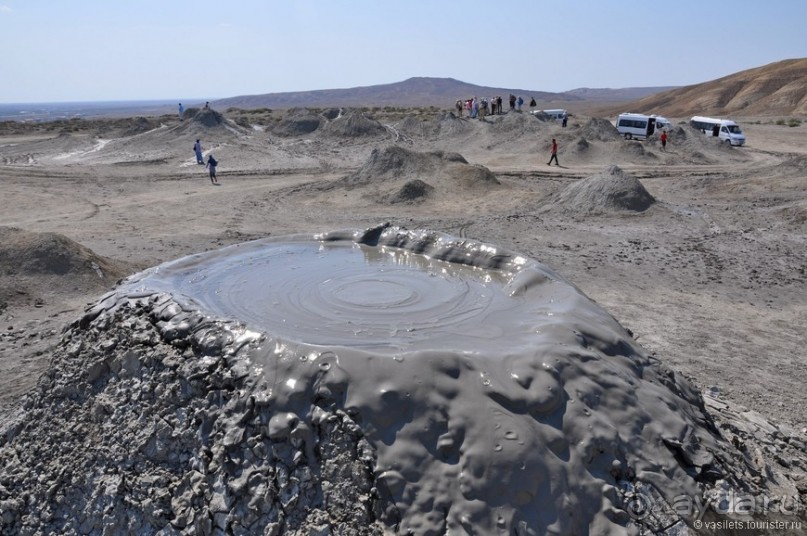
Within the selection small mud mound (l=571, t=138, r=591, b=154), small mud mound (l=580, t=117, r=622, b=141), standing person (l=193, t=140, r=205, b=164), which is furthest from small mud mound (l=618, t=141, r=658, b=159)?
standing person (l=193, t=140, r=205, b=164)

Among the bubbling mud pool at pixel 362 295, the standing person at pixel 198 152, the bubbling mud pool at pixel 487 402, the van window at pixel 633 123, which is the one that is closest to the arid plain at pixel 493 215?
the standing person at pixel 198 152

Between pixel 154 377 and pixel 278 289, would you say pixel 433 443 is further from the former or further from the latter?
pixel 278 289

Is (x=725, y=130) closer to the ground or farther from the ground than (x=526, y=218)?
farther from the ground

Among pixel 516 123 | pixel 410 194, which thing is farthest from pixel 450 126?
pixel 410 194

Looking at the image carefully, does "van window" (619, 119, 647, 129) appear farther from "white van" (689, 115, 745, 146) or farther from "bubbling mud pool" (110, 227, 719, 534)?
"bubbling mud pool" (110, 227, 719, 534)

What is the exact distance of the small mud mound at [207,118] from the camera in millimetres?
31186

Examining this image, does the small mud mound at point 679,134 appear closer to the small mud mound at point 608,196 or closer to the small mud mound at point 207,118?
the small mud mound at point 608,196

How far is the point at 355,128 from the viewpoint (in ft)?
105

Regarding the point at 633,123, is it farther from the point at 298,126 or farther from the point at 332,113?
the point at 332,113

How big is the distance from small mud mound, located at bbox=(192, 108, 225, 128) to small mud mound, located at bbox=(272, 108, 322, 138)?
3354 mm

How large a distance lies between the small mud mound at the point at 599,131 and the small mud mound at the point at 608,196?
41.4 ft

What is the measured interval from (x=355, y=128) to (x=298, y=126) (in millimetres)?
3748

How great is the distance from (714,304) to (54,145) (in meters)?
32.6

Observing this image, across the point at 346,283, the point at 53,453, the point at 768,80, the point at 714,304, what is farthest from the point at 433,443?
the point at 768,80
